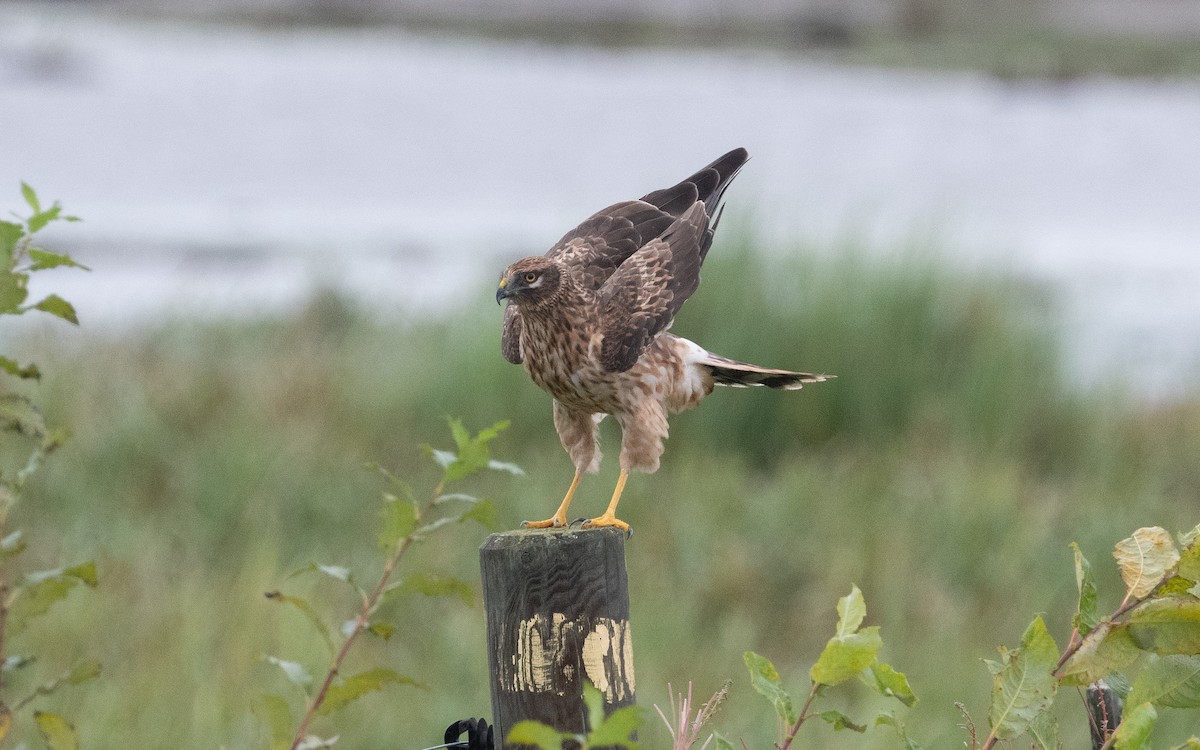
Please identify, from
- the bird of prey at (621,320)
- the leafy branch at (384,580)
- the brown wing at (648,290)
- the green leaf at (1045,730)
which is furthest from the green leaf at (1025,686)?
the brown wing at (648,290)

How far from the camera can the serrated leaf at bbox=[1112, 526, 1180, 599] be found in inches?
56.1

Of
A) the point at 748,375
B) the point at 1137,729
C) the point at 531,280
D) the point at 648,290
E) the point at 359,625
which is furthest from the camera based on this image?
the point at 748,375

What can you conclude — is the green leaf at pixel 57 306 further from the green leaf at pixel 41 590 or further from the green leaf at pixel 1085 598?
the green leaf at pixel 1085 598

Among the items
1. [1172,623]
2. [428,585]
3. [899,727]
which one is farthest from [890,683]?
[428,585]

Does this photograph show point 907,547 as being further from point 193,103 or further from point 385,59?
point 385,59

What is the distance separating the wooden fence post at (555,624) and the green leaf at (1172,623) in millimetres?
615

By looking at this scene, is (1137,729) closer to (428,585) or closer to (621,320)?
(428,585)

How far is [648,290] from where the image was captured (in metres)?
2.11

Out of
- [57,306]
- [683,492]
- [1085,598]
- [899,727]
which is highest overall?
[57,306]

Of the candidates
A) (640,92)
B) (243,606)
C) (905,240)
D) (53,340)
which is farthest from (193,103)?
(243,606)

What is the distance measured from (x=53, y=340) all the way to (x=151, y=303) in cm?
164

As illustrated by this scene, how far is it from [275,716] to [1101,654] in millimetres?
866

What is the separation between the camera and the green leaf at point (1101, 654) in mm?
1421

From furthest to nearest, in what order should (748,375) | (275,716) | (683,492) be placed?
(683,492) < (748,375) < (275,716)
